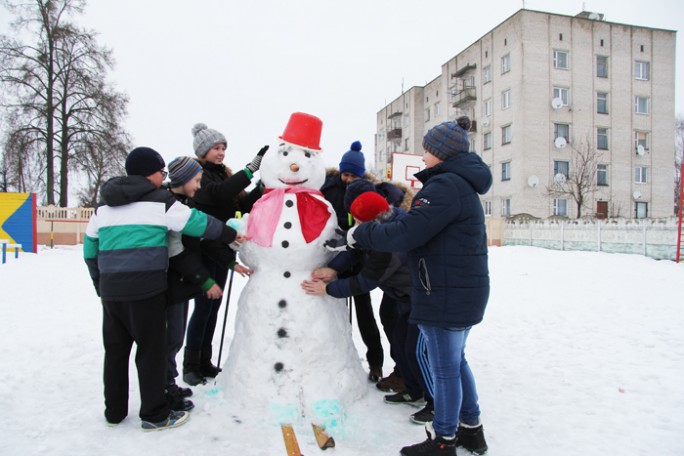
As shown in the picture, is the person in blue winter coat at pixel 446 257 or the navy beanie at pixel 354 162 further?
the navy beanie at pixel 354 162

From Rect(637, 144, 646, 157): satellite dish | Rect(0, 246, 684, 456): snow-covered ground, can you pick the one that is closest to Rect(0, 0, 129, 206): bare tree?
Rect(0, 246, 684, 456): snow-covered ground

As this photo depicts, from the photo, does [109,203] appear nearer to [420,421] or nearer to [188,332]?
[188,332]

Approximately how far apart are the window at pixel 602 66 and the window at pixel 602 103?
995 mm

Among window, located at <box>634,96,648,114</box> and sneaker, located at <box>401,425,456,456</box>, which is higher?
window, located at <box>634,96,648,114</box>

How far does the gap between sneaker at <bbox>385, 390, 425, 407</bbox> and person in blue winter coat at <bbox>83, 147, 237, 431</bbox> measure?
1.46 metres

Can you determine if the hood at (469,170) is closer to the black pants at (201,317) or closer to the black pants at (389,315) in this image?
the black pants at (389,315)

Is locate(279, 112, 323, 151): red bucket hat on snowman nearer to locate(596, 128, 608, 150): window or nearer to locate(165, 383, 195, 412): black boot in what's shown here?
locate(165, 383, 195, 412): black boot

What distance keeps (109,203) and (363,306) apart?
2.29m

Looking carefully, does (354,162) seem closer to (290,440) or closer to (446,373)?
(446,373)

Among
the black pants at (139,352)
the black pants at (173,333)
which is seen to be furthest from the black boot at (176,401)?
the black pants at (139,352)

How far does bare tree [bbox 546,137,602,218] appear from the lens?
2319 centimetres

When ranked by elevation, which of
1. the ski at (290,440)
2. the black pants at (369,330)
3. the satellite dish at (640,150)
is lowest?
the ski at (290,440)

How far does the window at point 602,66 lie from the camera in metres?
24.6

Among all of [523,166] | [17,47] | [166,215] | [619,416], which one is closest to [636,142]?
[523,166]
